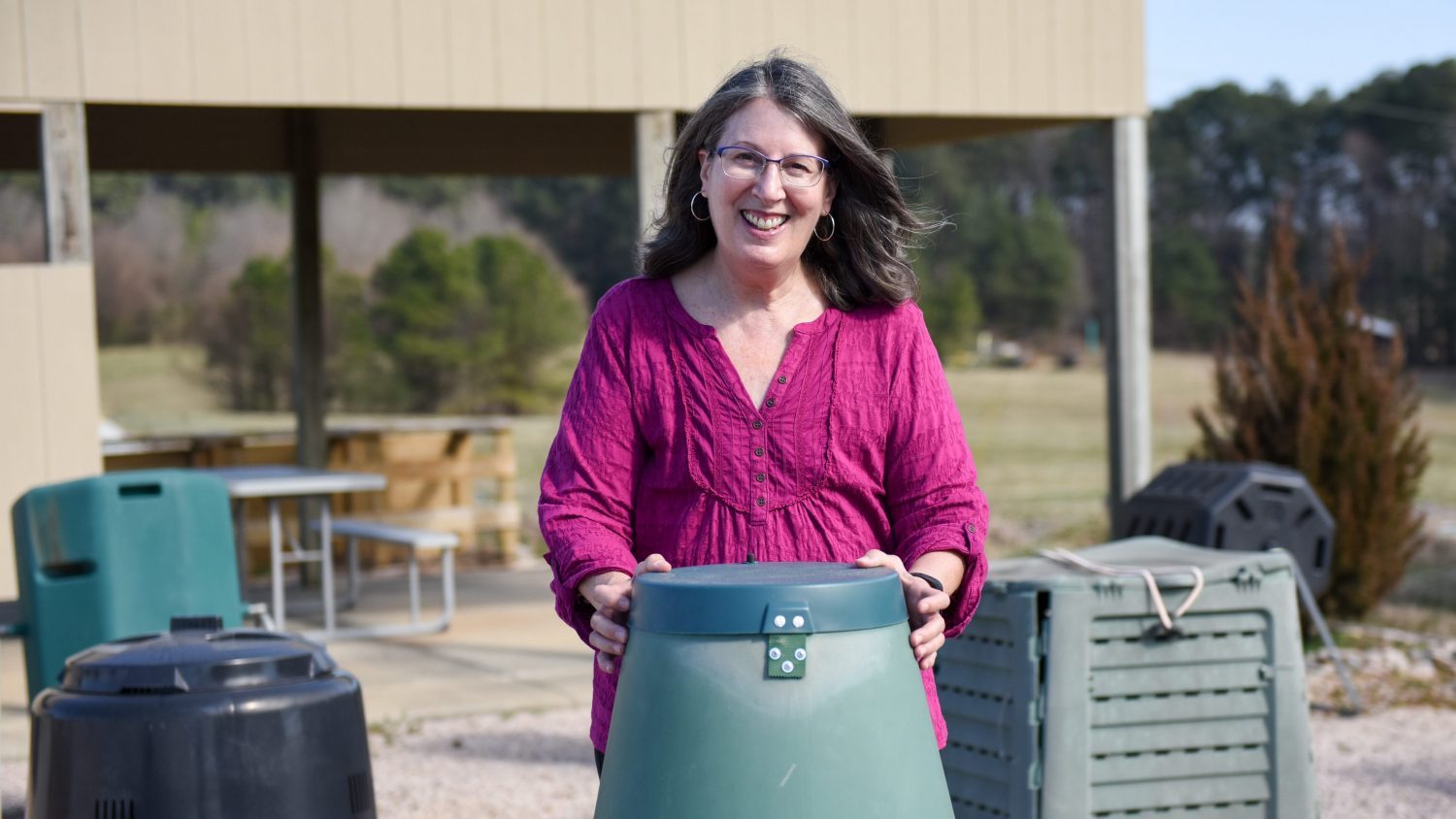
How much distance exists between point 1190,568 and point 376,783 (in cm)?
263

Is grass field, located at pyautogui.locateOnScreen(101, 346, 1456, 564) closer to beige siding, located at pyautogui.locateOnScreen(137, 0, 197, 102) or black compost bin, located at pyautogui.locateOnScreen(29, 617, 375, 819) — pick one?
beige siding, located at pyautogui.locateOnScreen(137, 0, 197, 102)

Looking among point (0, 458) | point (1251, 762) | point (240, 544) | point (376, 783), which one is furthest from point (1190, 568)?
point (240, 544)

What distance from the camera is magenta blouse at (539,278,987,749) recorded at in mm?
2221

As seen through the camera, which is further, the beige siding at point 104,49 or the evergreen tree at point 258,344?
the evergreen tree at point 258,344

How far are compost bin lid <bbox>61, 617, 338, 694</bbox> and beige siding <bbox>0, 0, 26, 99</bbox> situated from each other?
328 cm

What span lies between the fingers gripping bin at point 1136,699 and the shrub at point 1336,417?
4.04 meters

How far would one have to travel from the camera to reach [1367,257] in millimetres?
7887

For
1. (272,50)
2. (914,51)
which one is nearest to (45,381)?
(272,50)

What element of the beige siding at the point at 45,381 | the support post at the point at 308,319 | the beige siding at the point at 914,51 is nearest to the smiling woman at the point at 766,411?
the beige siding at the point at 45,381

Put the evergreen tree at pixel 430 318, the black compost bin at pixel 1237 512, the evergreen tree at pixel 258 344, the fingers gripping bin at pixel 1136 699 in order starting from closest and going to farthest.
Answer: the fingers gripping bin at pixel 1136 699, the black compost bin at pixel 1237 512, the evergreen tree at pixel 258 344, the evergreen tree at pixel 430 318

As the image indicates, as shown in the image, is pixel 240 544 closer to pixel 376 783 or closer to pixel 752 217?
pixel 376 783

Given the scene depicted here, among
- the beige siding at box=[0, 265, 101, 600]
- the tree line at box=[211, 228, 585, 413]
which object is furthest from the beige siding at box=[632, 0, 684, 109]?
the tree line at box=[211, 228, 585, 413]

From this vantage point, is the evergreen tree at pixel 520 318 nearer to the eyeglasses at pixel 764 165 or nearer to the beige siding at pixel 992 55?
the beige siding at pixel 992 55

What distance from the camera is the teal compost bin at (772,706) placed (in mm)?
1904
